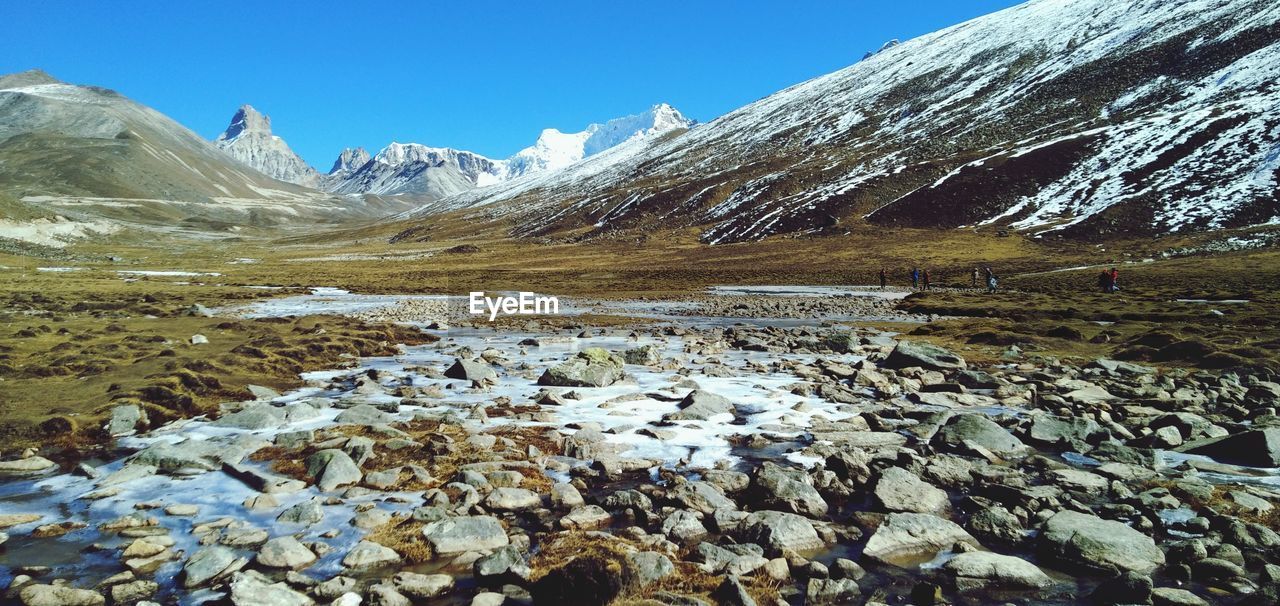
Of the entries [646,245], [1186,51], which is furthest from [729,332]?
[1186,51]

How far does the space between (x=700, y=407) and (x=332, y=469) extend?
7.83 meters

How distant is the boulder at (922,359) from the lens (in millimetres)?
19969

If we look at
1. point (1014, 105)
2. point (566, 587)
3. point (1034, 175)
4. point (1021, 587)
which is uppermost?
point (1014, 105)

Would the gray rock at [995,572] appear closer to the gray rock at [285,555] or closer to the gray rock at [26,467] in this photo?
the gray rock at [285,555]

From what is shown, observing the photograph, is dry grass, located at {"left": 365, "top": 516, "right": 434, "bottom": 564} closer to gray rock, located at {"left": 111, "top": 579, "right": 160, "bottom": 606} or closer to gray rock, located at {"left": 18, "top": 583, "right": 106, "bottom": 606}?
gray rock, located at {"left": 111, "top": 579, "right": 160, "bottom": 606}

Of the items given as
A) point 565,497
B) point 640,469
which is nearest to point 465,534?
point 565,497

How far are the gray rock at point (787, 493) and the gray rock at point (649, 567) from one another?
2458mm

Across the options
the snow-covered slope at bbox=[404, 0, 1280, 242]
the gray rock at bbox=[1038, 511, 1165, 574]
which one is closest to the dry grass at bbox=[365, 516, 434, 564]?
the gray rock at bbox=[1038, 511, 1165, 574]

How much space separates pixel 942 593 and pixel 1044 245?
92.2m

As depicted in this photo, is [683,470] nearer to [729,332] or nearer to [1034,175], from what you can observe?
[729,332]

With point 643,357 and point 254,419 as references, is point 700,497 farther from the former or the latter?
point 643,357

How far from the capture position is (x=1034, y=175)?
4345 inches

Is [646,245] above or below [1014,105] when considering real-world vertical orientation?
below

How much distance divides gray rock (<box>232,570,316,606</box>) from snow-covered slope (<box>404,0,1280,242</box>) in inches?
3995
